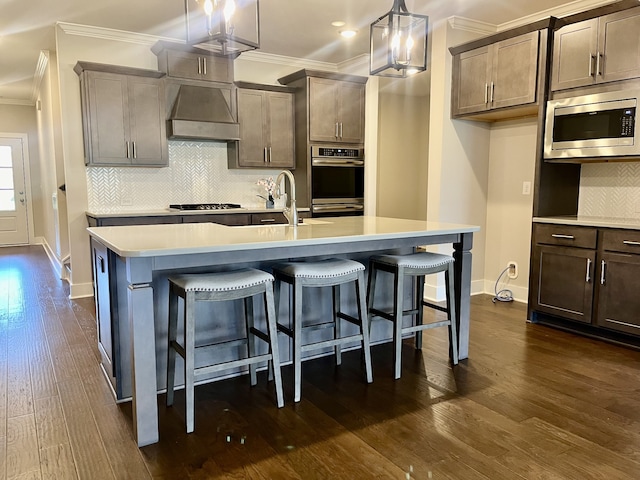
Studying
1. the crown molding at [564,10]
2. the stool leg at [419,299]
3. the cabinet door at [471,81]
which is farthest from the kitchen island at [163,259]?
the crown molding at [564,10]

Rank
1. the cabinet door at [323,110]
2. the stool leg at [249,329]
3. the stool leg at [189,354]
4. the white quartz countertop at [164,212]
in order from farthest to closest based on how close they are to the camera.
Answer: the cabinet door at [323,110] → the white quartz countertop at [164,212] → the stool leg at [249,329] → the stool leg at [189,354]

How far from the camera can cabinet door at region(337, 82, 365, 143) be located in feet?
18.1

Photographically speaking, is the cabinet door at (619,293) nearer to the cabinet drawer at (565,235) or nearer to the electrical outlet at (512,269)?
the cabinet drawer at (565,235)

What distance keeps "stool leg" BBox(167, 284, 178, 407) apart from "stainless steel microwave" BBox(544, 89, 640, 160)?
3016 millimetres

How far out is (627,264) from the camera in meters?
3.25

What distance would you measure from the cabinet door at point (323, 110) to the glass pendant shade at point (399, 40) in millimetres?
2868

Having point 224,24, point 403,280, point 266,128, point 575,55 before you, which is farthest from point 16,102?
point 575,55

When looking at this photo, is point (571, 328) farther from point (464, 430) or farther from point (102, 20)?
point (102, 20)

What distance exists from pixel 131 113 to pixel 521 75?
141 inches

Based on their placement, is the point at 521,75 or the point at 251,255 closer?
the point at 251,255

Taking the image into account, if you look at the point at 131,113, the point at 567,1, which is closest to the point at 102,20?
the point at 131,113

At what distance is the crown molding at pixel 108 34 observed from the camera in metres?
4.51

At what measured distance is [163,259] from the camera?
2.04m

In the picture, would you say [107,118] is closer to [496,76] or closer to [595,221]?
[496,76]
